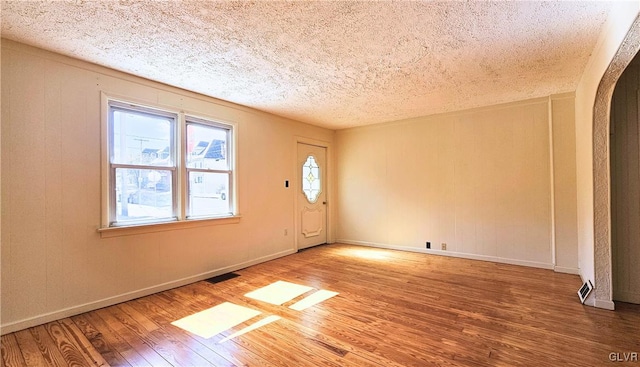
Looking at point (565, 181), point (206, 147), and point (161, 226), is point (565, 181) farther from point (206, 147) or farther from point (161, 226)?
point (161, 226)

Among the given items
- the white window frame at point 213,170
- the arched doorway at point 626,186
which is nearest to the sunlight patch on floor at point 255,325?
the white window frame at point 213,170

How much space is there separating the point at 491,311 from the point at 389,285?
3.61ft

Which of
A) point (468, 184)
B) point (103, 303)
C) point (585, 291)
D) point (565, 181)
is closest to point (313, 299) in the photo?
point (103, 303)

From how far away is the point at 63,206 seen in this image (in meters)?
2.65

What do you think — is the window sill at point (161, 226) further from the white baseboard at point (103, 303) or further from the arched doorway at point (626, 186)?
the arched doorway at point (626, 186)

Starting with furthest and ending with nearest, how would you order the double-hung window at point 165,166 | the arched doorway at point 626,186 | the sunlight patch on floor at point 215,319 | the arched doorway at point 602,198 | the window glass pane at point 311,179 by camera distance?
1. the window glass pane at point 311,179
2. the double-hung window at point 165,166
3. the arched doorway at point 626,186
4. the arched doorway at point 602,198
5. the sunlight patch on floor at point 215,319

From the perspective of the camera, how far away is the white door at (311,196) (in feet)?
18.0

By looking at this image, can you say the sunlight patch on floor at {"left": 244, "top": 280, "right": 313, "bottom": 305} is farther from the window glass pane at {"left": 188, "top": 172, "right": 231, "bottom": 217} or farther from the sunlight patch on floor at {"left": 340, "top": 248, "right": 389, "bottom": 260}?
the sunlight patch on floor at {"left": 340, "top": 248, "right": 389, "bottom": 260}

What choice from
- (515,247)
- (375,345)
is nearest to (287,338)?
(375,345)

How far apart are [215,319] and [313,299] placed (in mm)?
1001

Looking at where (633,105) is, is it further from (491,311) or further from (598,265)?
(491,311)

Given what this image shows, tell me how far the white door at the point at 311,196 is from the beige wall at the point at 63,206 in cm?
217

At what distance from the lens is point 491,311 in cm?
270

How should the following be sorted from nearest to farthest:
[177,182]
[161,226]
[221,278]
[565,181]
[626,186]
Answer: [626,186], [161,226], [177,182], [221,278], [565,181]
